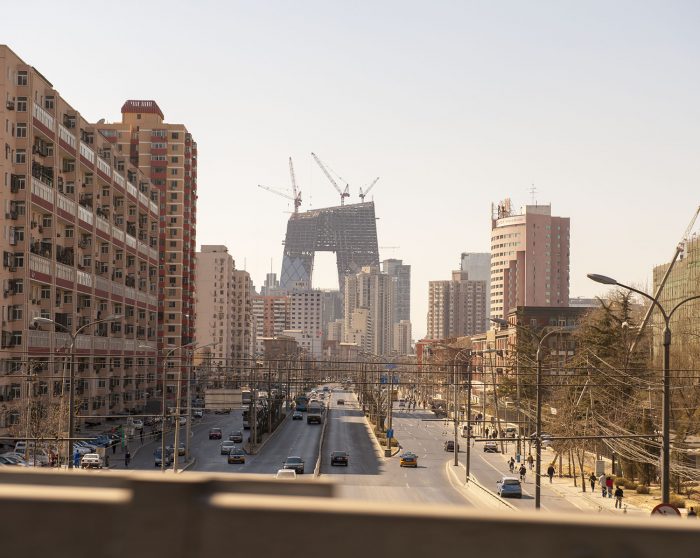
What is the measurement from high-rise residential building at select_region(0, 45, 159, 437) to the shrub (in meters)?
23.9

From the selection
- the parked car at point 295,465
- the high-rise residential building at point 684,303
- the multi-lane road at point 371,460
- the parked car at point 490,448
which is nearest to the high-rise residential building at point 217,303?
the multi-lane road at point 371,460

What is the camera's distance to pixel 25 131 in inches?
2367

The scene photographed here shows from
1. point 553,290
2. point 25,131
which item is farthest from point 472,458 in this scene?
point 553,290

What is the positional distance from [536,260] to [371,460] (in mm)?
135130

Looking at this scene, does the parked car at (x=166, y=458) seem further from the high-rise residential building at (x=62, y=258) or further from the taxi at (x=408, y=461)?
the taxi at (x=408, y=461)

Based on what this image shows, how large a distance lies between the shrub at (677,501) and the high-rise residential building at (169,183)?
83.1m

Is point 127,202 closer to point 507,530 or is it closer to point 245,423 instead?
point 245,423

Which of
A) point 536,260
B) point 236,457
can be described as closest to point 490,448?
point 236,457

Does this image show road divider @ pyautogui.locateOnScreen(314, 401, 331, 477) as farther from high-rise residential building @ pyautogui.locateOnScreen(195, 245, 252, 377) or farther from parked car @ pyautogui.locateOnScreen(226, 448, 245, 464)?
high-rise residential building @ pyautogui.locateOnScreen(195, 245, 252, 377)

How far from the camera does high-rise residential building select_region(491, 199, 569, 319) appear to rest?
192 metres

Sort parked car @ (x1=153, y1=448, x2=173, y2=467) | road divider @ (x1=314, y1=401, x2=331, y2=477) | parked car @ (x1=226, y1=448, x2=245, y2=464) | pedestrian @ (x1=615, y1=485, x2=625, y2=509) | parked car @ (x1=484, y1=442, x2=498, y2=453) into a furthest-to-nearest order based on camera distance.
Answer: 1. parked car @ (x1=484, y1=442, x2=498, y2=453)
2. parked car @ (x1=226, y1=448, x2=245, y2=464)
3. parked car @ (x1=153, y1=448, x2=173, y2=467)
4. road divider @ (x1=314, y1=401, x2=331, y2=477)
5. pedestrian @ (x1=615, y1=485, x2=625, y2=509)

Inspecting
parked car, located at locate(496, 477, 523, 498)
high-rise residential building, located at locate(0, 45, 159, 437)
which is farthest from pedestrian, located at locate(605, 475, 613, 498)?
high-rise residential building, located at locate(0, 45, 159, 437)

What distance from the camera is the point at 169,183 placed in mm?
122000

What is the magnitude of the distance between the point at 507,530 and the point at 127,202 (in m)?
87.4
